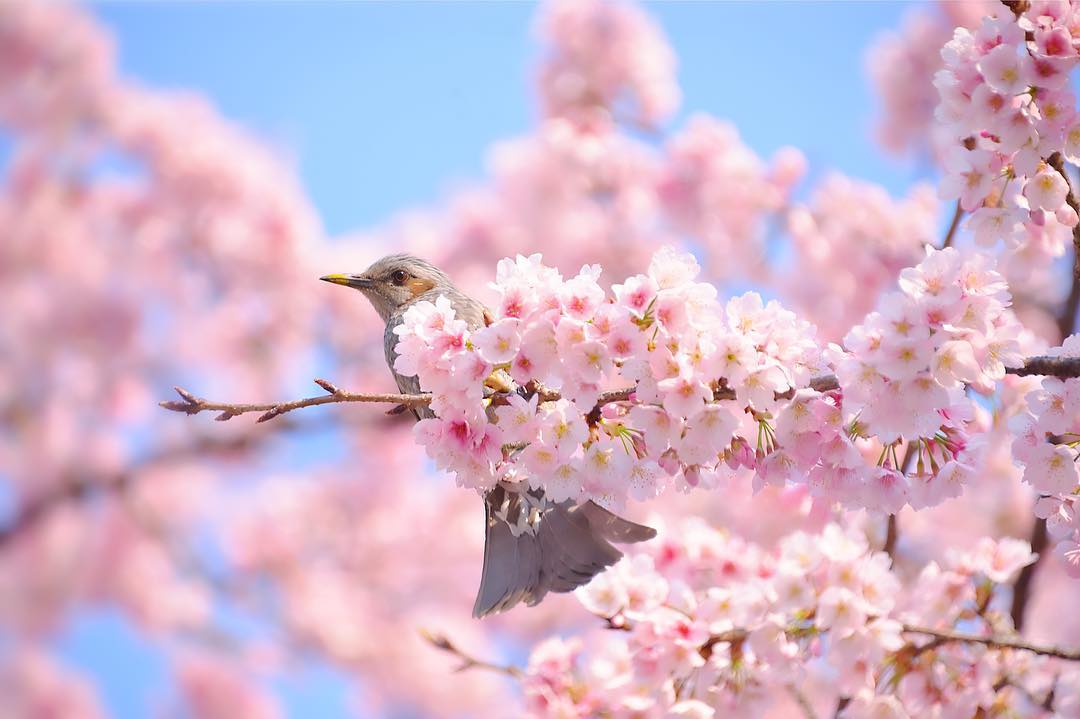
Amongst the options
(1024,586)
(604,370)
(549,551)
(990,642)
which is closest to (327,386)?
(604,370)

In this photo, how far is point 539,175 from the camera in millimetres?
8102

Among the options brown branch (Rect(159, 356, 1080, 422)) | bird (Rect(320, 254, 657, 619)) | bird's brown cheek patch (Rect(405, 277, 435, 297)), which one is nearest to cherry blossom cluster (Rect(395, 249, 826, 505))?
brown branch (Rect(159, 356, 1080, 422))

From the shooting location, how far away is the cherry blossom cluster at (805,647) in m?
2.33

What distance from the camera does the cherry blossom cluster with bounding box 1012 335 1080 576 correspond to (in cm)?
178

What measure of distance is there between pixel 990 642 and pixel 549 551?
1.12 metres

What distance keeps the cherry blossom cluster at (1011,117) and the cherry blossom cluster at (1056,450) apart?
1.30 ft

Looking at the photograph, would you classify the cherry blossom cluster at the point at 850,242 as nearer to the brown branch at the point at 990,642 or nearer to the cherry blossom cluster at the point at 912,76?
the cherry blossom cluster at the point at 912,76

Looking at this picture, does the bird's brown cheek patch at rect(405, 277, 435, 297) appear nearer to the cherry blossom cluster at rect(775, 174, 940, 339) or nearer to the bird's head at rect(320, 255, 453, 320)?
the bird's head at rect(320, 255, 453, 320)

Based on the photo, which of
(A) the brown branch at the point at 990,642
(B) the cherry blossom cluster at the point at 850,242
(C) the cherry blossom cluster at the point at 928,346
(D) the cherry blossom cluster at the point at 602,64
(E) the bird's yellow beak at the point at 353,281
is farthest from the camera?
(D) the cherry blossom cluster at the point at 602,64

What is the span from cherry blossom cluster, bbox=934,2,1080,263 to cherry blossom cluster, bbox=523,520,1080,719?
953 mm

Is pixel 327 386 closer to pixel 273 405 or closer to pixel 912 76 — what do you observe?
pixel 273 405

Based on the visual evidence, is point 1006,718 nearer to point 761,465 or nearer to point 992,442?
point 992,442

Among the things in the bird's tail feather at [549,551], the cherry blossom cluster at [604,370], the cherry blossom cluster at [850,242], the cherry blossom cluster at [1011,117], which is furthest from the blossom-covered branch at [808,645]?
the cherry blossom cluster at [850,242]

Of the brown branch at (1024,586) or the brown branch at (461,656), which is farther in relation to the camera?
the brown branch at (1024,586)
